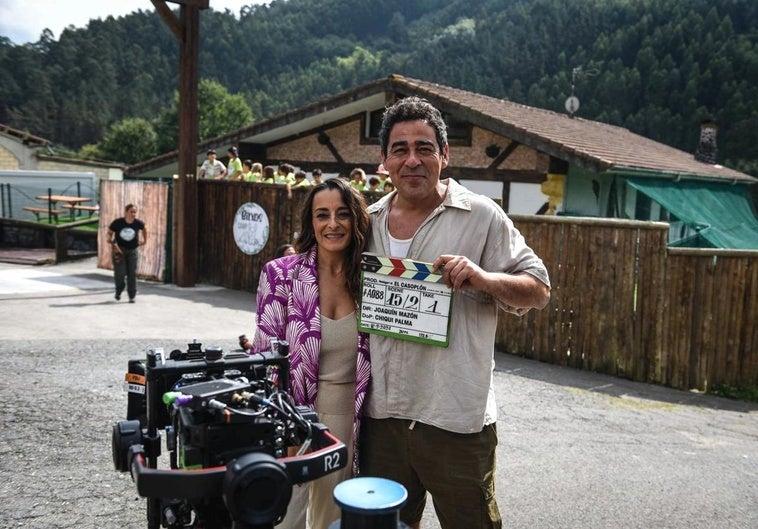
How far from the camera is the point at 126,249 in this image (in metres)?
12.1

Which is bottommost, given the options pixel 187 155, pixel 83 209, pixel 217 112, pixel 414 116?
pixel 83 209

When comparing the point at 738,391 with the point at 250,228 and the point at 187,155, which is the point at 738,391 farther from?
the point at 187,155

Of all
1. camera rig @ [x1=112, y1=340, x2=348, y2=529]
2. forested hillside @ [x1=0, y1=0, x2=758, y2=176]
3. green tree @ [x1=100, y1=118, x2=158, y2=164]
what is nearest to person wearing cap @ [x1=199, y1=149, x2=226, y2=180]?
camera rig @ [x1=112, y1=340, x2=348, y2=529]

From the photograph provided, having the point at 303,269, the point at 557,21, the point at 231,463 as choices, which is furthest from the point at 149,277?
the point at 557,21

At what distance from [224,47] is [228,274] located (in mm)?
103890

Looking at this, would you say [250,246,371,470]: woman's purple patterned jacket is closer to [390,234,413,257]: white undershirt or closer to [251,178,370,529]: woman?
[251,178,370,529]: woman

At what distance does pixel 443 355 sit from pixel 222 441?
1.12 meters

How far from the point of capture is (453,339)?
9.08ft

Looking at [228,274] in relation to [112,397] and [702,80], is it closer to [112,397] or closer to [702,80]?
[112,397]

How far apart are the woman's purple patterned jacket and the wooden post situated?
1161cm

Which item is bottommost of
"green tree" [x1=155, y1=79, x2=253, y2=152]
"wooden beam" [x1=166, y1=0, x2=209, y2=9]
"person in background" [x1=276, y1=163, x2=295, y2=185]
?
"person in background" [x1=276, y1=163, x2=295, y2=185]

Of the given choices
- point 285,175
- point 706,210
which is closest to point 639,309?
point 285,175

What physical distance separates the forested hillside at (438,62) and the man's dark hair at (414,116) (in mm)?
43688

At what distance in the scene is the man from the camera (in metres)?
2.73
